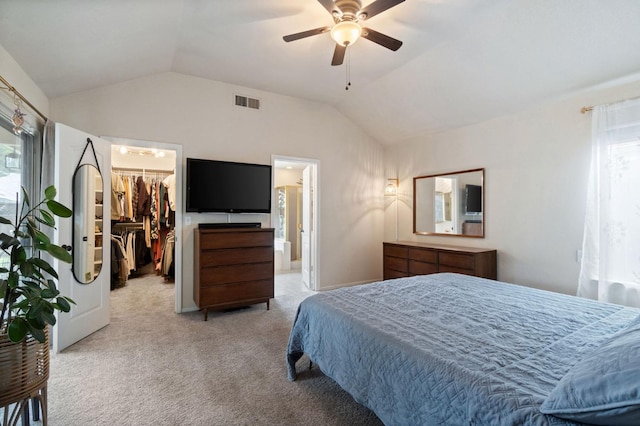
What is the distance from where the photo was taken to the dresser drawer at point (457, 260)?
363 centimetres

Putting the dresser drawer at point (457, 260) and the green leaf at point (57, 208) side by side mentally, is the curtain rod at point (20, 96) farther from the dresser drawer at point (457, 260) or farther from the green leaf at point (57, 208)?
the dresser drawer at point (457, 260)

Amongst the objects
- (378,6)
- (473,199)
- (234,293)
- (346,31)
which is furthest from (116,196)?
(473,199)

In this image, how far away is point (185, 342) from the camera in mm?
2898

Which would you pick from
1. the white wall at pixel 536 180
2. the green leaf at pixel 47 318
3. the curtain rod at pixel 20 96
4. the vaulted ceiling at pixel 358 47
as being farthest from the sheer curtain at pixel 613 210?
the curtain rod at pixel 20 96

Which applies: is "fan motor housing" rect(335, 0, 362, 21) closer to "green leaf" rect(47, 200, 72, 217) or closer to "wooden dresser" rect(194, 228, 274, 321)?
"green leaf" rect(47, 200, 72, 217)

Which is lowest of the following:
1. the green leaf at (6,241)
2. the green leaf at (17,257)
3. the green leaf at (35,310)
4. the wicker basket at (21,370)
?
the wicker basket at (21,370)

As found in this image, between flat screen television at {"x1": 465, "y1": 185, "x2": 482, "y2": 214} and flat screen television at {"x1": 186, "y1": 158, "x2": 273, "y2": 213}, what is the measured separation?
265cm

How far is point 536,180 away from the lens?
3.46 m

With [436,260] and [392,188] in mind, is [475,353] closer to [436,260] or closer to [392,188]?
[436,260]

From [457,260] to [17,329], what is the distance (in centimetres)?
384

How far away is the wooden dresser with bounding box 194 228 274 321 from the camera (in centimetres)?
348

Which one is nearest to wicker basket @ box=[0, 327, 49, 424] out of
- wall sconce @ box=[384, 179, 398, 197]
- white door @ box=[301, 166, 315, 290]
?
white door @ box=[301, 166, 315, 290]

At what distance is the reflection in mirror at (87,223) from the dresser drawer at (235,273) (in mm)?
1053

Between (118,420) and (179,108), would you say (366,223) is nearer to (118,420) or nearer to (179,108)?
(179,108)
